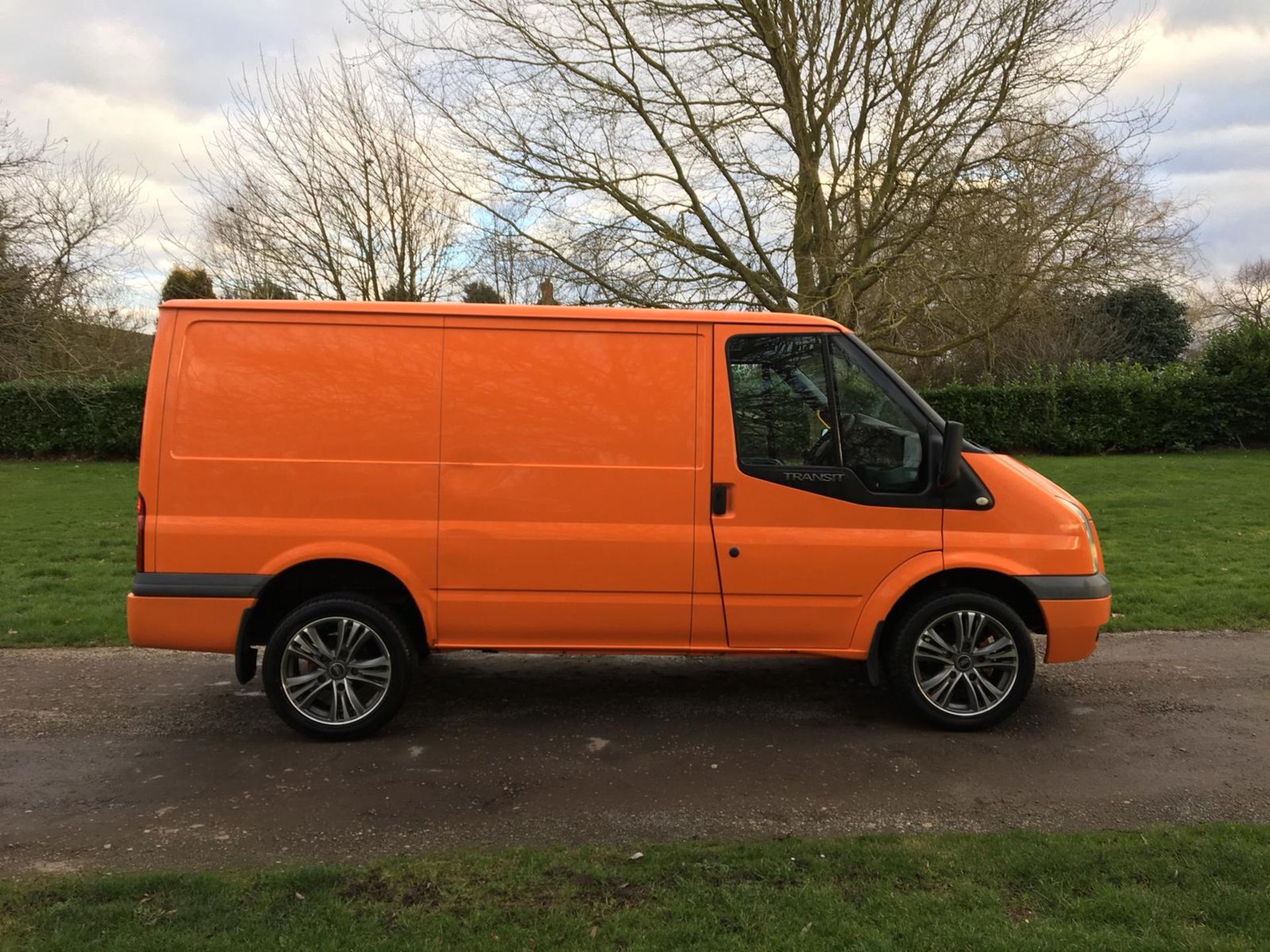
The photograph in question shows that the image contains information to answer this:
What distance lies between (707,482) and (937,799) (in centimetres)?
178

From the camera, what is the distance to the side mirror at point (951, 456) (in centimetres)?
411

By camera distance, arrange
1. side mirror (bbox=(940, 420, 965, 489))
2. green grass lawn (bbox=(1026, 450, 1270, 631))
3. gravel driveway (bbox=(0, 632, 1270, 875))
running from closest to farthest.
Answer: gravel driveway (bbox=(0, 632, 1270, 875)) < side mirror (bbox=(940, 420, 965, 489)) < green grass lawn (bbox=(1026, 450, 1270, 631))

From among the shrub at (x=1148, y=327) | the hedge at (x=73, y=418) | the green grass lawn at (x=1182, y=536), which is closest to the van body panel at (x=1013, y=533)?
the green grass lawn at (x=1182, y=536)

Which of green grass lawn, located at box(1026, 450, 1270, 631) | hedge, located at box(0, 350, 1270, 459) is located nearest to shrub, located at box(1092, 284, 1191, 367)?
hedge, located at box(0, 350, 1270, 459)

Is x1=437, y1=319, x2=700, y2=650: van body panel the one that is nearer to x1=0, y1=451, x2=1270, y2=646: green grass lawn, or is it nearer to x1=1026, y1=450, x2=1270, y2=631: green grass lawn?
x1=0, y1=451, x2=1270, y2=646: green grass lawn

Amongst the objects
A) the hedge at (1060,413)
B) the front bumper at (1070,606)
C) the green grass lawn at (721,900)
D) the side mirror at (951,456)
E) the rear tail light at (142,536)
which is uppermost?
the hedge at (1060,413)

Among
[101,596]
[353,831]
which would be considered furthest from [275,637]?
[101,596]

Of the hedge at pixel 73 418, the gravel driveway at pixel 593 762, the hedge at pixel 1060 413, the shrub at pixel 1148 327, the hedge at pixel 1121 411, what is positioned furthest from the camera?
the shrub at pixel 1148 327

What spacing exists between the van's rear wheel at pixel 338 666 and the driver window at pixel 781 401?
2.06 metres

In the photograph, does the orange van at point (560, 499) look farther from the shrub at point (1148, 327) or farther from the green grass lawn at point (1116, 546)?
the shrub at point (1148, 327)

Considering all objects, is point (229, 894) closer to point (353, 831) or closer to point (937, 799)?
point (353, 831)

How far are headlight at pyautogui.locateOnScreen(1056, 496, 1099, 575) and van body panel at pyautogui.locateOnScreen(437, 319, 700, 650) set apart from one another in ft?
6.56

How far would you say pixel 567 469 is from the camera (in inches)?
165

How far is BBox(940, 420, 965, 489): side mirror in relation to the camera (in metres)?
4.11
